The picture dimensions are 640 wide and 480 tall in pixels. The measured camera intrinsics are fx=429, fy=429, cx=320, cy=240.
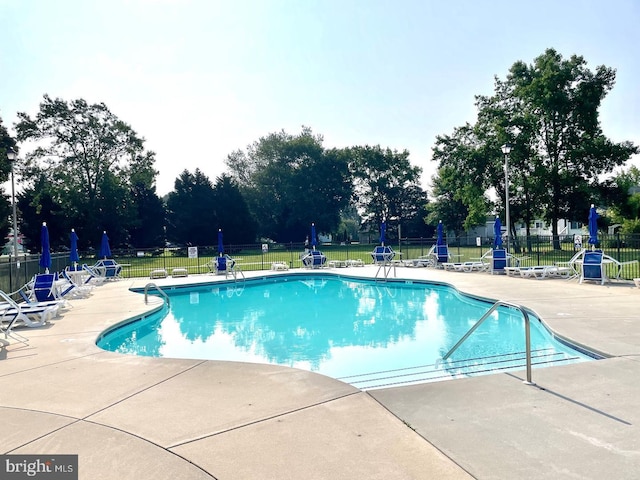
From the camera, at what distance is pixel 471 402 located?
3977mm

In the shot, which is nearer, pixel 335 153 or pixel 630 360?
pixel 630 360

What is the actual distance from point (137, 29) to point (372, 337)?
8.71 meters

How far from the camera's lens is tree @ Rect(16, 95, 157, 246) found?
39.6 meters

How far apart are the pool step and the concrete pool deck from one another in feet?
2.50

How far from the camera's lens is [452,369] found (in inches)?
248

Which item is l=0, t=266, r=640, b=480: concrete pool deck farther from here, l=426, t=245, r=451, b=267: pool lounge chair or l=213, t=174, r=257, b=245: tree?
l=213, t=174, r=257, b=245: tree

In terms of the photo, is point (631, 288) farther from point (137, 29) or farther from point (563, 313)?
point (137, 29)

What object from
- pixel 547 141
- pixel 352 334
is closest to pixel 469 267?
pixel 352 334

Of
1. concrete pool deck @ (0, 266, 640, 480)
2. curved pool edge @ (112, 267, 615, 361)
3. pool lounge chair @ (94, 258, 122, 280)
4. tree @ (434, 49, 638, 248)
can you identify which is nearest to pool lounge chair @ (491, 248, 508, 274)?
curved pool edge @ (112, 267, 615, 361)

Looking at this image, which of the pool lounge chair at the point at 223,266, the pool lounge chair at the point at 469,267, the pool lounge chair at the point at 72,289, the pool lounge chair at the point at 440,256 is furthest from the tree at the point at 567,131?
the pool lounge chair at the point at 72,289

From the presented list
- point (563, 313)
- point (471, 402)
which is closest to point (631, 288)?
point (563, 313)

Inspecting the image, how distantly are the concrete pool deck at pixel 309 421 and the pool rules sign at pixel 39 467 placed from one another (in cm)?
7

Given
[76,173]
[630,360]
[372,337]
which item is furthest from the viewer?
[76,173]

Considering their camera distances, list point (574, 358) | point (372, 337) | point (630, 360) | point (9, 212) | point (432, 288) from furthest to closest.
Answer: point (9, 212) → point (432, 288) → point (372, 337) → point (574, 358) → point (630, 360)
